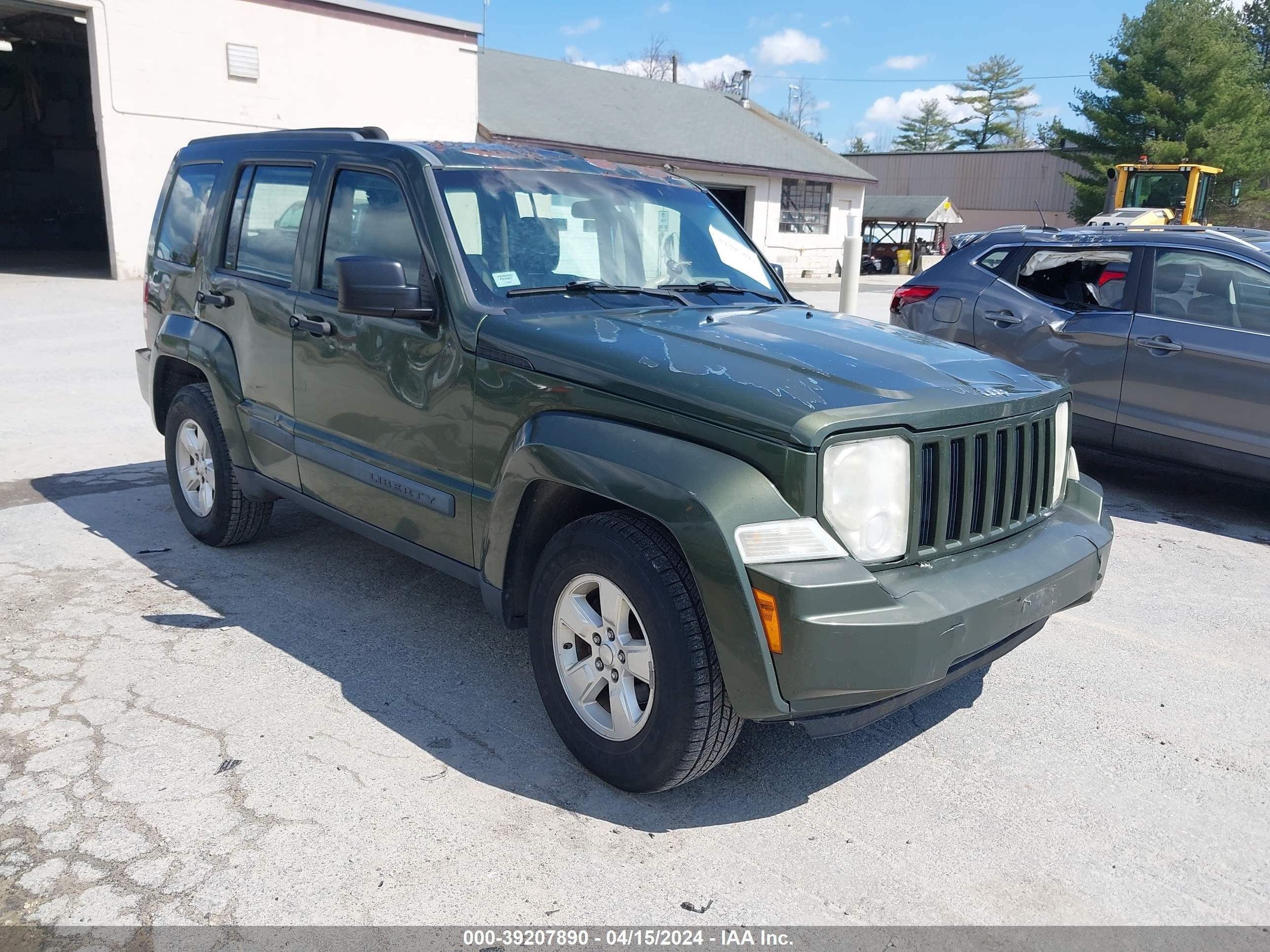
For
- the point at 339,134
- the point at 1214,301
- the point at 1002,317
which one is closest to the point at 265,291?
the point at 339,134

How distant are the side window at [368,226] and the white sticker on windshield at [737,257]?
4.47 feet

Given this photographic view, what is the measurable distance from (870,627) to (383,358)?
2232 mm

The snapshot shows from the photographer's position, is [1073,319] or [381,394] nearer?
[381,394]

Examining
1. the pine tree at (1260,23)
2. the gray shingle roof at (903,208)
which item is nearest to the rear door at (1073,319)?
the gray shingle roof at (903,208)

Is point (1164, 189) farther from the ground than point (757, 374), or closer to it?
farther from the ground

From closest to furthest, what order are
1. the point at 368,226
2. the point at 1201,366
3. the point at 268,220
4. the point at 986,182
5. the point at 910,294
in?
the point at 368,226 < the point at 268,220 < the point at 1201,366 < the point at 910,294 < the point at 986,182

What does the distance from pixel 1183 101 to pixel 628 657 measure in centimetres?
4461

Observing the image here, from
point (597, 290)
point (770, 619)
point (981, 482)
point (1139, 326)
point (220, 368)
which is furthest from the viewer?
point (1139, 326)

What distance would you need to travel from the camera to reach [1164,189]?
22844 millimetres

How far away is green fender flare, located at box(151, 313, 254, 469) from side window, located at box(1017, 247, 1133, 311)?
215 inches

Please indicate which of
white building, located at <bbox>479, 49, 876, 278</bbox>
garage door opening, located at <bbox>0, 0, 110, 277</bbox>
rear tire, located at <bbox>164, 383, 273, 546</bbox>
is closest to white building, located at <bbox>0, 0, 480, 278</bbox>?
garage door opening, located at <bbox>0, 0, 110, 277</bbox>

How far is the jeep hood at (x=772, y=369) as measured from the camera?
9.43 feet

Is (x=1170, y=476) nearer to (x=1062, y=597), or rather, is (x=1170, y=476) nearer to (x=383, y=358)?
(x=1062, y=597)

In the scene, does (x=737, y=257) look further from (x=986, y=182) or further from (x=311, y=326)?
(x=986, y=182)
